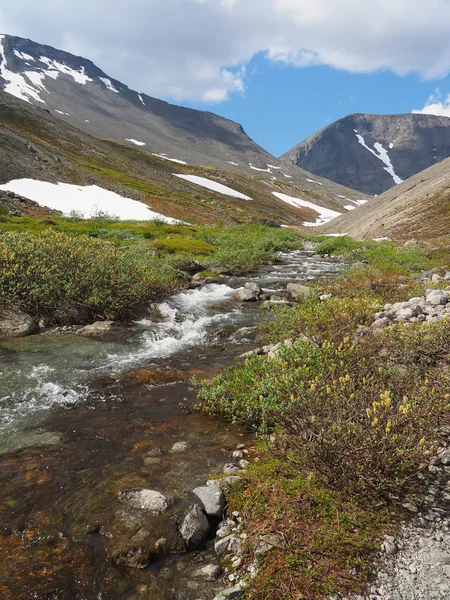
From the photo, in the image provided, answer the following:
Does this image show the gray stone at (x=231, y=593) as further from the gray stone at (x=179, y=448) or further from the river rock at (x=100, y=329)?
the river rock at (x=100, y=329)

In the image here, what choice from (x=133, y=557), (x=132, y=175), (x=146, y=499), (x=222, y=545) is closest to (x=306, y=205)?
(x=132, y=175)

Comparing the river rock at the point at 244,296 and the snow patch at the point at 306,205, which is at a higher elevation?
the snow patch at the point at 306,205

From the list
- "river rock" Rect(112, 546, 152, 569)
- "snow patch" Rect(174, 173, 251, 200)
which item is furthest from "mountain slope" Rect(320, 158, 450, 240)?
"snow patch" Rect(174, 173, 251, 200)

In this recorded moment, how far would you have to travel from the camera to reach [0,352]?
10898 mm

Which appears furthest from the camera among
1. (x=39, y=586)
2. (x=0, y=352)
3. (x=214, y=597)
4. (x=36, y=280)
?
(x=36, y=280)

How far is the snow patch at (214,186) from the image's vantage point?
422 ft

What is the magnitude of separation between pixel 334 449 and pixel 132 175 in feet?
364

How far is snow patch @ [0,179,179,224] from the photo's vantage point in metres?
54.9

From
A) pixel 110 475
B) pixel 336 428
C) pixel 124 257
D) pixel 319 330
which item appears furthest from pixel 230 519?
pixel 124 257

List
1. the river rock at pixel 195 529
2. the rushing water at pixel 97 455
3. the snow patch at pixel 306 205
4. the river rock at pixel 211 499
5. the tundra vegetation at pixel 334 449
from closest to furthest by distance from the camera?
the tundra vegetation at pixel 334 449, the rushing water at pixel 97 455, the river rock at pixel 195 529, the river rock at pixel 211 499, the snow patch at pixel 306 205

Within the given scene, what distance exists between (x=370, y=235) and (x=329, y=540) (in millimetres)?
52678

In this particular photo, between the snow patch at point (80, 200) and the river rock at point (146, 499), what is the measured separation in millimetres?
53351

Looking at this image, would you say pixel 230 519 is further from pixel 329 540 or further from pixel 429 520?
pixel 429 520

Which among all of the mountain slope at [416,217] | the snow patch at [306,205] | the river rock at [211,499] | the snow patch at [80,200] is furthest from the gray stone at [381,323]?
the snow patch at [306,205]
